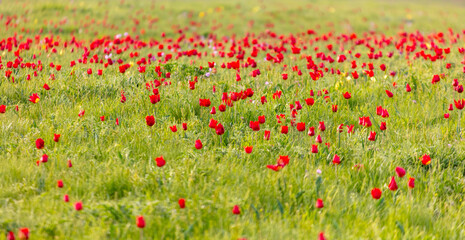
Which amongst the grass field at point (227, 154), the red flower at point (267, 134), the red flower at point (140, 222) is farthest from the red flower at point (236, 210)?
the red flower at point (267, 134)

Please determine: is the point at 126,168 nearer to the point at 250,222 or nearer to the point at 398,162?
the point at 250,222

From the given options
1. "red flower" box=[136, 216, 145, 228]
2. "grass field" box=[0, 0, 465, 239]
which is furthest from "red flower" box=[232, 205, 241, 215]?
"red flower" box=[136, 216, 145, 228]

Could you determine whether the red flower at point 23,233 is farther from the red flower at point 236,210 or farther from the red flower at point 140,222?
the red flower at point 236,210

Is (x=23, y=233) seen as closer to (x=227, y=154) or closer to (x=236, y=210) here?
(x=236, y=210)

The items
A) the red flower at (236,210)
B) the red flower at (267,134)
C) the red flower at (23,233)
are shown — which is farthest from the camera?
the red flower at (267,134)

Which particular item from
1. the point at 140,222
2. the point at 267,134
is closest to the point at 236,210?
the point at 140,222

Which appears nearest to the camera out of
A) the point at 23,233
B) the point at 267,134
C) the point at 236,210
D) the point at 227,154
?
the point at 23,233

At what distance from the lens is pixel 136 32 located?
13.3 metres

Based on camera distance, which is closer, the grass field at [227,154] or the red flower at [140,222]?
the red flower at [140,222]

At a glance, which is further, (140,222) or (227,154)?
(227,154)

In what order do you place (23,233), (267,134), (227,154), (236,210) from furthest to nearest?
1. (267,134)
2. (227,154)
3. (236,210)
4. (23,233)

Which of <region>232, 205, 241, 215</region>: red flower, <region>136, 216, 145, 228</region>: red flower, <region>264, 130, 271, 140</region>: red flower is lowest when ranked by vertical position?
<region>232, 205, 241, 215</region>: red flower

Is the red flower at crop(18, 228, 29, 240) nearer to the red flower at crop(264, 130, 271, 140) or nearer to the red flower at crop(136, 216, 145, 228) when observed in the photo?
the red flower at crop(136, 216, 145, 228)

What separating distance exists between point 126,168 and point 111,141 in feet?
2.25
